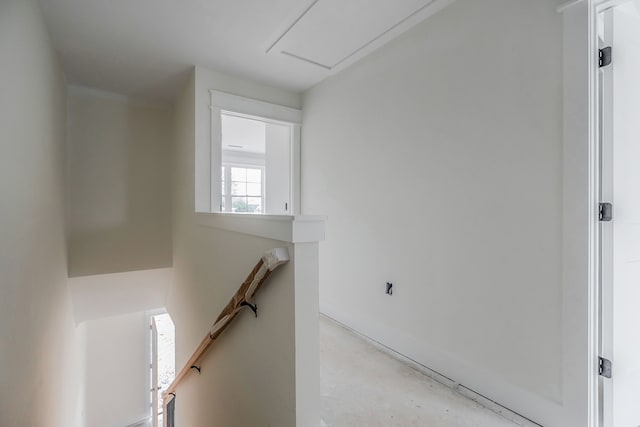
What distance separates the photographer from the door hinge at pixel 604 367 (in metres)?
1.24

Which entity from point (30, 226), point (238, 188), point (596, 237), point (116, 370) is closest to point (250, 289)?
point (30, 226)

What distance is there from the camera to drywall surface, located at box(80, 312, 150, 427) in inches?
163

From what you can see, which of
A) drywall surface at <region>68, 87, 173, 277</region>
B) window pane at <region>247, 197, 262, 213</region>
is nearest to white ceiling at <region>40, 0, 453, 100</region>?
drywall surface at <region>68, 87, 173, 277</region>

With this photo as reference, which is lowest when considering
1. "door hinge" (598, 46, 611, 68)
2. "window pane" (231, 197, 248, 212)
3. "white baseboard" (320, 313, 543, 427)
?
"white baseboard" (320, 313, 543, 427)

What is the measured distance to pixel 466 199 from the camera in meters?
1.71

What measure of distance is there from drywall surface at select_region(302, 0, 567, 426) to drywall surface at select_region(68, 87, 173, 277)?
101 inches

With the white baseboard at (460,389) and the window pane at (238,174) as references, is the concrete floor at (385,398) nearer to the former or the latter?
the white baseboard at (460,389)

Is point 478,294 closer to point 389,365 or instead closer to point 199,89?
point 389,365

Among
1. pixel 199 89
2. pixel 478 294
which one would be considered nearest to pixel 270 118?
pixel 199 89

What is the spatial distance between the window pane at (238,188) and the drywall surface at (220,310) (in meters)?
3.14

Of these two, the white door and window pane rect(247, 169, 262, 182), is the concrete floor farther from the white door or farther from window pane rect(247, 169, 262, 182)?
window pane rect(247, 169, 262, 182)

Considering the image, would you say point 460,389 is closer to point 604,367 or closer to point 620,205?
point 604,367

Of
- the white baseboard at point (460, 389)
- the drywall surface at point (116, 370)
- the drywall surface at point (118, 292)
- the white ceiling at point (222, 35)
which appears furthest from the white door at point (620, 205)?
the drywall surface at point (116, 370)

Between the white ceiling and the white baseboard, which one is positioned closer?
the white baseboard
